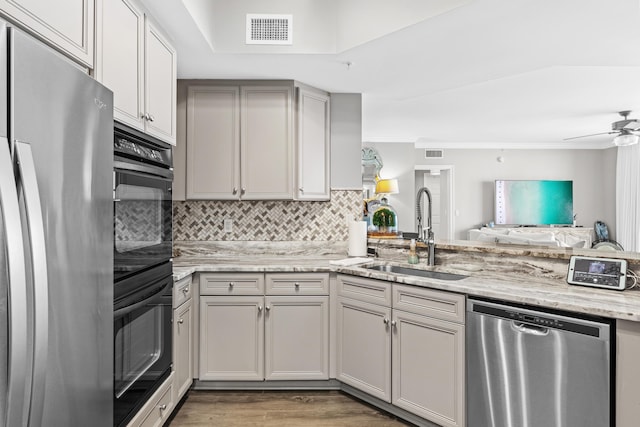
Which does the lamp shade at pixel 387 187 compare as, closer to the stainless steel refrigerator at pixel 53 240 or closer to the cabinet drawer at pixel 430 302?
the cabinet drawer at pixel 430 302

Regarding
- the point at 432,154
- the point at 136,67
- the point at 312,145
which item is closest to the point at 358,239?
the point at 312,145

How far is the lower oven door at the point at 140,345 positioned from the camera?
1557mm

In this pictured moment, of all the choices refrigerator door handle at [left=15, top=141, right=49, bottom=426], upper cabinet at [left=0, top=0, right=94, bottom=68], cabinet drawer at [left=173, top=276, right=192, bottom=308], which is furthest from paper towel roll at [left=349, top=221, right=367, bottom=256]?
refrigerator door handle at [left=15, top=141, right=49, bottom=426]

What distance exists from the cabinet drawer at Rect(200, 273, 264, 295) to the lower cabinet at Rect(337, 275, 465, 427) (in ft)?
1.92

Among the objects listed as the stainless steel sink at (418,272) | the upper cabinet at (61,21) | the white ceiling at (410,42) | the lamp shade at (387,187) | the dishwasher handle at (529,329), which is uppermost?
the white ceiling at (410,42)

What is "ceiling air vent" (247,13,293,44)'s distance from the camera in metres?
2.56

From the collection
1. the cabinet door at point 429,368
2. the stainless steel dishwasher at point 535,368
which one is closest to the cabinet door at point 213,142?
the cabinet door at point 429,368

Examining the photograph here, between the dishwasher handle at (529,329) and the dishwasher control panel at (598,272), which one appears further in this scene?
the dishwasher control panel at (598,272)

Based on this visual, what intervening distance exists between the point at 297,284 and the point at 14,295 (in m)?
1.99

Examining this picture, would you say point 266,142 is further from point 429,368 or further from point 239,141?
point 429,368

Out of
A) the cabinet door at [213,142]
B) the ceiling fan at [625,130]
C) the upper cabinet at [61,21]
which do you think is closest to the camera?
the upper cabinet at [61,21]

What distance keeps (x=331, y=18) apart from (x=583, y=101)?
3885mm

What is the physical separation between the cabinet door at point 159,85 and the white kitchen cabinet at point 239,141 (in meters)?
0.76

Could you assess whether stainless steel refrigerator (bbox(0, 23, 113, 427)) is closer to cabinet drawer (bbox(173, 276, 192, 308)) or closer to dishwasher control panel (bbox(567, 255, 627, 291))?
cabinet drawer (bbox(173, 276, 192, 308))
